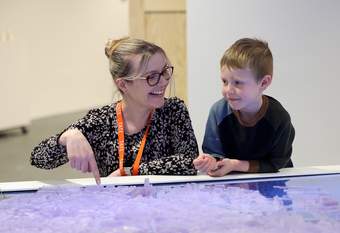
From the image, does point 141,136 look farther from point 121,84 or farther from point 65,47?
point 65,47

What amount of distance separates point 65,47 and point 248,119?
500cm

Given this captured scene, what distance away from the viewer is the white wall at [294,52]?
7.50 feet

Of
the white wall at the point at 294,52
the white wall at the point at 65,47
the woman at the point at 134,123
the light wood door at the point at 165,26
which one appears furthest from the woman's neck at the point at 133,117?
A: the white wall at the point at 65,47

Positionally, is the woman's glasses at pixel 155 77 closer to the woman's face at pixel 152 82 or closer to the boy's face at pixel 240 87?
the woman's face at pixel 152 82

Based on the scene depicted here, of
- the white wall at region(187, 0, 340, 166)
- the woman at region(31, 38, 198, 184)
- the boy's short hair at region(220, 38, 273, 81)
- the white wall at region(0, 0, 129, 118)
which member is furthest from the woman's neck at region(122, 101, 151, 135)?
the white wall at region(0, 0, 129, 118)

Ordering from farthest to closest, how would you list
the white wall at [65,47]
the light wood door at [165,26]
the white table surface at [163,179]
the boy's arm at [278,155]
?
1. the white wall at [65,47]
2. the light wood door at [165,26]
3. the boy's arm at [278,155]
4. the white table surface at [163,179]

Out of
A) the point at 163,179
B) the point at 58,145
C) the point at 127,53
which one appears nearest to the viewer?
the point at 163,179

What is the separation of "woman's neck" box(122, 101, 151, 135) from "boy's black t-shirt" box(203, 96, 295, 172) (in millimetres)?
186

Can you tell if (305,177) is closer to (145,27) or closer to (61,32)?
(145,27)

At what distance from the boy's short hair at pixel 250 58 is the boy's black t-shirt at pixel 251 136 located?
0.11 m

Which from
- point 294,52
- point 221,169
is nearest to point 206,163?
point 221,169

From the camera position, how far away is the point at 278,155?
125 centimetres

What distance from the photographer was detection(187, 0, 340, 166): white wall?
229 centimetres

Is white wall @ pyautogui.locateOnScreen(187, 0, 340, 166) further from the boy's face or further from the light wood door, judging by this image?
the boy's face
